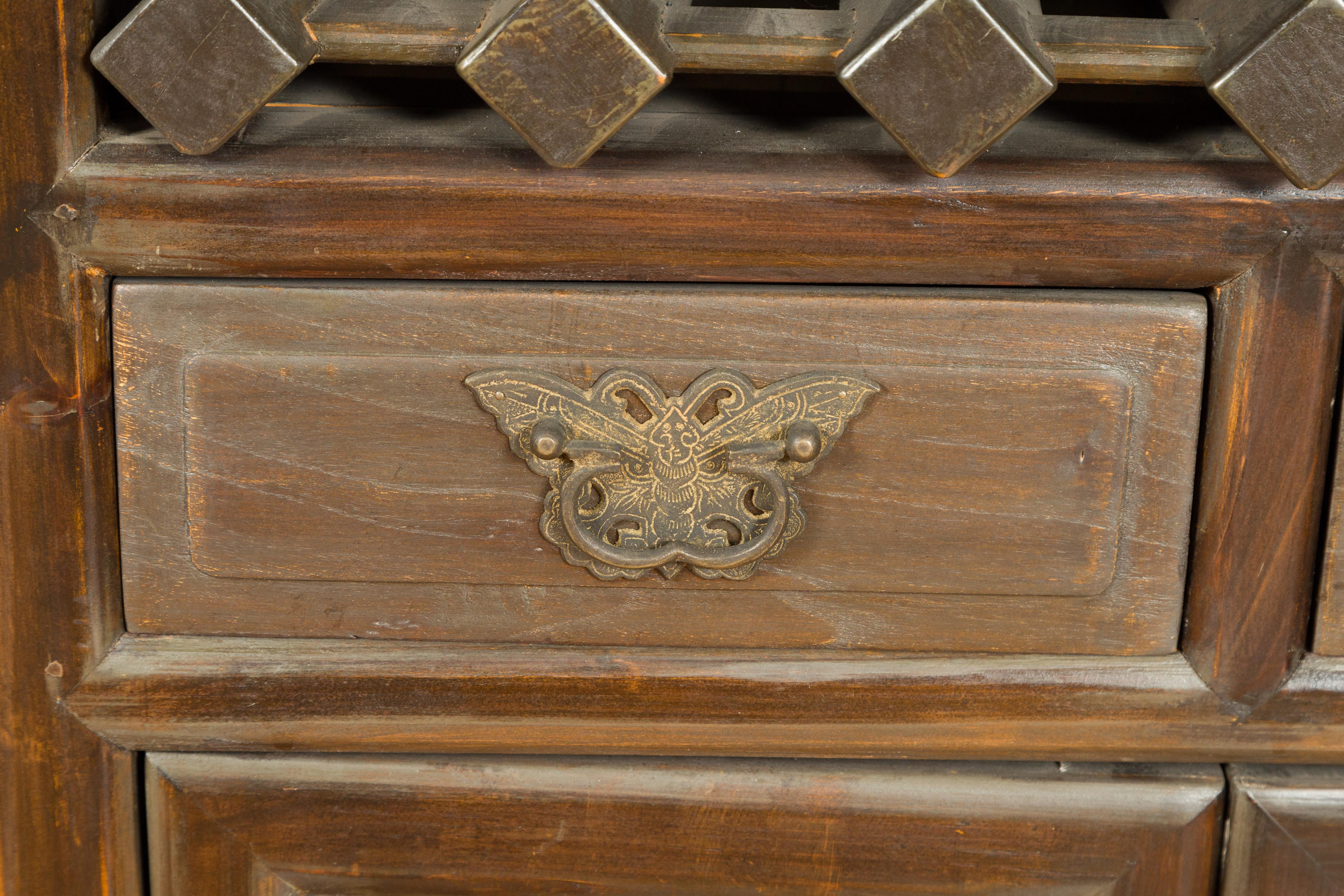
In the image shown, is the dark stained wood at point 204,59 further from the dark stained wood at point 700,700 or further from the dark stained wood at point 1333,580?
the dark stained wood at point 1333,580

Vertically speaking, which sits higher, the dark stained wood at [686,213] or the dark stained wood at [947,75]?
the dark stained wood at [947,75]

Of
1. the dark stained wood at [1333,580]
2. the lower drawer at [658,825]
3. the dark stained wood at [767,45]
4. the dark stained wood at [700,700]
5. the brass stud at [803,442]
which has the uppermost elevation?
the dark stained wood at [767,45]

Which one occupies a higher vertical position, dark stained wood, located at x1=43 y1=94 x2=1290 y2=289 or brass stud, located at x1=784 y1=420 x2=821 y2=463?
dark stained wood, located at x1=43 y1=94 x2=1290 y2=289

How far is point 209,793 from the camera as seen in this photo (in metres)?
0.40

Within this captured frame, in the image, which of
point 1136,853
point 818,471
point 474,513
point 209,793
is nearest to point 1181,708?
point 1136,853

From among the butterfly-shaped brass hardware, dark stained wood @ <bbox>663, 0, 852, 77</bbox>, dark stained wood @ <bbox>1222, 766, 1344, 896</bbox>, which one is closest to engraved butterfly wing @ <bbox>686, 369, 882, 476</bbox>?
the butterfly-shaped brass hardware

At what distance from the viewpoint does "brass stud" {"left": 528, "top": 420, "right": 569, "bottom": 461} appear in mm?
347

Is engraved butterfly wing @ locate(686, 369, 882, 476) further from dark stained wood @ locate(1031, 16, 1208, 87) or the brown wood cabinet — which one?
dark stained wood @ locate(1031, 16, 1208, 87)

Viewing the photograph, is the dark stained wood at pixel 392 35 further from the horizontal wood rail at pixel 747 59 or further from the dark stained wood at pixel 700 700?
the dark stained wood at pixel 700 700

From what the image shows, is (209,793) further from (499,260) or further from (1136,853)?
(1136,853)

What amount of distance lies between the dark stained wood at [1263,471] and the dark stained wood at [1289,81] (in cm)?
4

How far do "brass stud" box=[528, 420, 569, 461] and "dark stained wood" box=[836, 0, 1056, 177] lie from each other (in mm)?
148

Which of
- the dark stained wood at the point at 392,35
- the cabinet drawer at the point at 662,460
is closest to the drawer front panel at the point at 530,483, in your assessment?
the cabinet drawer at the point at 662,460

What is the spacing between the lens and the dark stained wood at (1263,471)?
1.14ft
